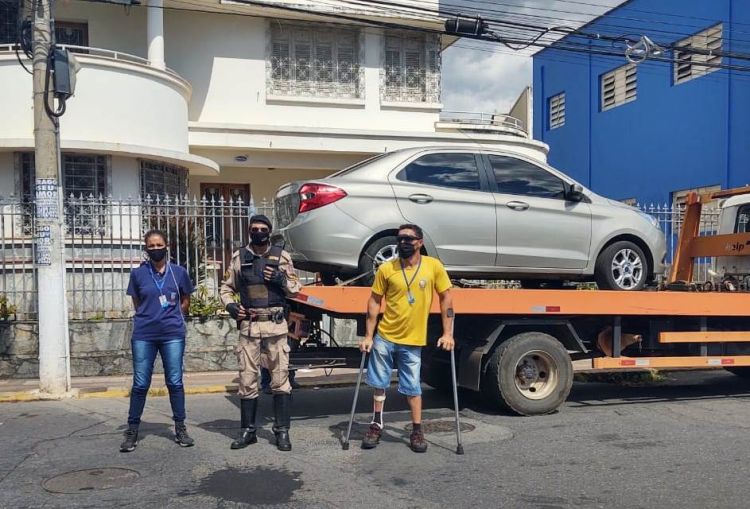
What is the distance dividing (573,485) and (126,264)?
7807 mm

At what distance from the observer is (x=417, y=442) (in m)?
5.93

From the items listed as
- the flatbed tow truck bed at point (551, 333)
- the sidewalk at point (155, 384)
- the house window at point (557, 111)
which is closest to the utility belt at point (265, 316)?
the flatbed tow truck bed at point (551, 333)

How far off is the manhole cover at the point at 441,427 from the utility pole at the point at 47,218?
14.4ft

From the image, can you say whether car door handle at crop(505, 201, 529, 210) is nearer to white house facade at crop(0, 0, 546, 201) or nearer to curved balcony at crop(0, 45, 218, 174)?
white house facade at crop(0, 0, 546, 201)

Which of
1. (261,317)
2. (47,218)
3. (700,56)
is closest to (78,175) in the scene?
(47,218)

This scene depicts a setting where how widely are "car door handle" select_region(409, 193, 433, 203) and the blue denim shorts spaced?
1584 millimetres

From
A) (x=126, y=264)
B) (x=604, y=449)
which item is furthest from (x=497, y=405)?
(x=126, y=264)

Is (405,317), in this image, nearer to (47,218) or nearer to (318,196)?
(318,196)

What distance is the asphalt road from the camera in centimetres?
482

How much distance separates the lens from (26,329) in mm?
9930

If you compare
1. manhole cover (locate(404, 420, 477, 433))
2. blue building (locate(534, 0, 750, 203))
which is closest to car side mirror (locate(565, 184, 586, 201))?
manhole cover (locate(404, 420, 477, 433))

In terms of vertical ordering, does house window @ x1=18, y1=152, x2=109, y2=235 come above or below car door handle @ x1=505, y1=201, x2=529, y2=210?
above

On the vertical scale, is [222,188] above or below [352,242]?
above

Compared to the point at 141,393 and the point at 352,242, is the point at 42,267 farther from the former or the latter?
the point at 352,242
